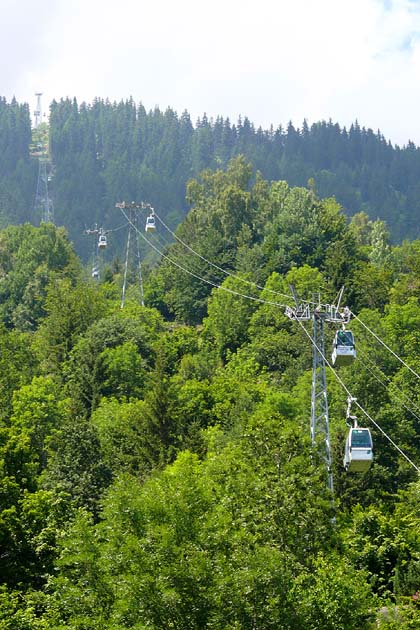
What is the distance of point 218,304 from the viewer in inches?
4139

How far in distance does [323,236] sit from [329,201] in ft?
110

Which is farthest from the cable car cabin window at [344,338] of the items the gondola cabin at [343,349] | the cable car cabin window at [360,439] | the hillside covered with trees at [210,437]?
the cable car cabin window at [360,439]

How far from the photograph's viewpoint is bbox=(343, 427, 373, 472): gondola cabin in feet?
Result: 155

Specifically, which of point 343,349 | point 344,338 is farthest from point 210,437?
point 343,349

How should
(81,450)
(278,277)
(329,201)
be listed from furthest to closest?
(329,201), (278,277), (81,450)

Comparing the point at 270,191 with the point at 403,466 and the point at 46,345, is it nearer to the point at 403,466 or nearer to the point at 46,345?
the point at 46,345

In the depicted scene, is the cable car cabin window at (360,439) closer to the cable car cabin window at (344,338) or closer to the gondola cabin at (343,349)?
the gondola cabin at (343,349)

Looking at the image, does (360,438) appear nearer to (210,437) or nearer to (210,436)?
(210,437)

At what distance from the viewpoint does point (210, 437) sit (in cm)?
7094

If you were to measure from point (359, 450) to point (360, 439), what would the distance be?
43 centimetres

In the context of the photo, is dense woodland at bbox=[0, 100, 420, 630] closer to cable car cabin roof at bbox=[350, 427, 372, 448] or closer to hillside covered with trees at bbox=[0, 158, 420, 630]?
hillside covered with trees at bbox=[0, 158, 420, 630]

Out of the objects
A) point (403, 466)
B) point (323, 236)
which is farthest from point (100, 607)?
point (323, 236)

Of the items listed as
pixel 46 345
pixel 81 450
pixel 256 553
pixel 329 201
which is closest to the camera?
pixel 256 553

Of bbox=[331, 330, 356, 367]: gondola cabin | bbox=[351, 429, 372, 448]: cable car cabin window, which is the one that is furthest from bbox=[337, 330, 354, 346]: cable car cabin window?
bbox=[351, 429, 372, 448]: cable car cabin window
